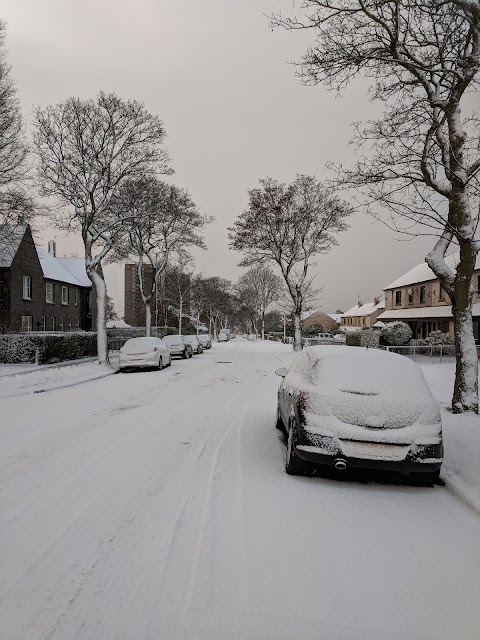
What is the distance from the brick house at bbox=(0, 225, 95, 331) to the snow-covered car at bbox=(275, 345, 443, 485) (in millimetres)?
24092

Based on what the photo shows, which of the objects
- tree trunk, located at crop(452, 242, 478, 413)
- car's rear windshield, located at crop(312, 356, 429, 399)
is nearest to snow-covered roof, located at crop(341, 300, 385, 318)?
tree trunk, located at crop(452, 242, 478, 413)

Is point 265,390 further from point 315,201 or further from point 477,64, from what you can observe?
point 315,201

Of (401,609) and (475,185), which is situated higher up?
(475,185)

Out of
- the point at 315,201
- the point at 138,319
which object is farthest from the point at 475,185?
the point at 138,319

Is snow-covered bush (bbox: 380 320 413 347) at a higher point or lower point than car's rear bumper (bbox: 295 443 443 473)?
higher

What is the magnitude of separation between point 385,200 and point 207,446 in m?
5.45

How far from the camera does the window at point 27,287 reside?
33.7 metres

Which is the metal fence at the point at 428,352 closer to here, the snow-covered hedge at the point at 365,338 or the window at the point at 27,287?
the snow-covered hedge at the point at 365,338

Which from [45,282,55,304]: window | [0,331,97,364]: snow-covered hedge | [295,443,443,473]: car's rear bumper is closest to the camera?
[295,443,443,473]: car's rear bumper

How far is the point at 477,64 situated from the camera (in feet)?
27.0

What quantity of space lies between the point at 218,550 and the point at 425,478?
2.86m

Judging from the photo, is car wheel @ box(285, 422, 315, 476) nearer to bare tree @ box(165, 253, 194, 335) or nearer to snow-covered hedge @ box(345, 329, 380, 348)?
snow-covered hedge @ box(345, 329, 380, 348)

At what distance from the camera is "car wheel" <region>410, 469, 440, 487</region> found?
17.0 ft

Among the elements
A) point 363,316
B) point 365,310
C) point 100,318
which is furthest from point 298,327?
point 365,310
